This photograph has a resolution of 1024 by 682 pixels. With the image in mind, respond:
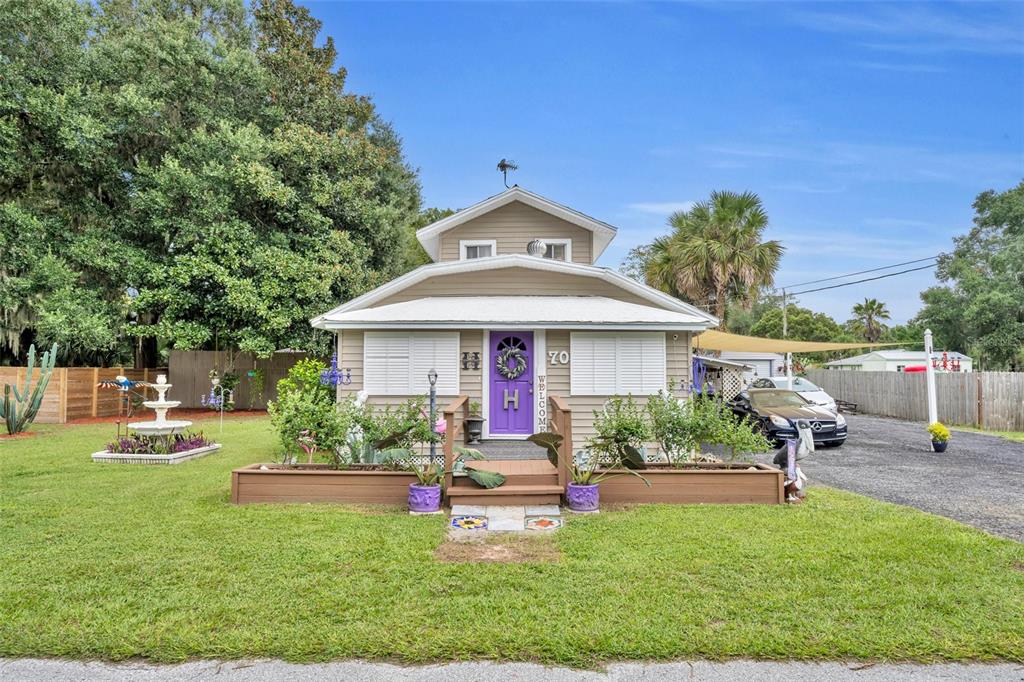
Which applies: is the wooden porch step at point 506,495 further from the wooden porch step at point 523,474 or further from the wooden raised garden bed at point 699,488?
the wooden raised garden bed at point 699,488

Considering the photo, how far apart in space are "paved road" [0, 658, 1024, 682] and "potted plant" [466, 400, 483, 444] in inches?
281

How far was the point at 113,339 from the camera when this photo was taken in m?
16.8

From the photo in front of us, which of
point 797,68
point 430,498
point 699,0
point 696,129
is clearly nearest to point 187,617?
point 430,498

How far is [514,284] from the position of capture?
39.2ft

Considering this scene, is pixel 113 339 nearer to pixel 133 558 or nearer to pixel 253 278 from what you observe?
pixel 253 278

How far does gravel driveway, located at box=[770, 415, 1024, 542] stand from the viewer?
6.68 m

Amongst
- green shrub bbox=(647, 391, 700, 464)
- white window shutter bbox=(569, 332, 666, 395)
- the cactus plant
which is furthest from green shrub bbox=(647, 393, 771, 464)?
the cactus plant

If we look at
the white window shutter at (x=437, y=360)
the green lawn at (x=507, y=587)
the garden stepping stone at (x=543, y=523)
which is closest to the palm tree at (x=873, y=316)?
the white window shutter at (x=437, y=360)

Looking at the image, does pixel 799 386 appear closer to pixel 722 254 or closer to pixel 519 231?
pixel 722 254

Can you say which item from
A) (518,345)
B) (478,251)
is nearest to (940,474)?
(518,345)

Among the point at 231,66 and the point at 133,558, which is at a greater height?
the point at 231,66

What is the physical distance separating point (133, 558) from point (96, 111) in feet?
60.0

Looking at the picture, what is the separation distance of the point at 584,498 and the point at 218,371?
17.5 metres

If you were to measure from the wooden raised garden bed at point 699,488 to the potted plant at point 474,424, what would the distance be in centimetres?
398
